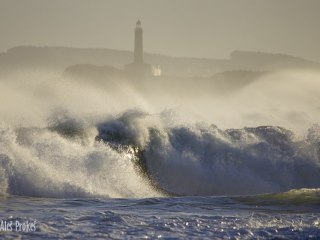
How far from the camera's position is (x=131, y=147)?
55.9ft

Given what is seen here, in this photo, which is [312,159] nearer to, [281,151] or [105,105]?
[281,151]

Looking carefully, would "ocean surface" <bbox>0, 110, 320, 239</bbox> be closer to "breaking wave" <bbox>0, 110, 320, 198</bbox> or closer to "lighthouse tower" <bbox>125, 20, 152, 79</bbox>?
"breaking wave" <bbox>0, 110, 320, 198</bbox>

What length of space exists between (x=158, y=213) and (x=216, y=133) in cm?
931

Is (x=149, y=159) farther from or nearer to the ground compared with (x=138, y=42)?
nearer to the ground

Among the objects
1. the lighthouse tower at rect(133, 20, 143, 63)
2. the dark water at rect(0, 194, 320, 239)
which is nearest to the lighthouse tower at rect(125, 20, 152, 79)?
the lighthouse tower at rect(133, 20, 143, 63)

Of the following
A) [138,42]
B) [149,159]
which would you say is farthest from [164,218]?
[138,42]

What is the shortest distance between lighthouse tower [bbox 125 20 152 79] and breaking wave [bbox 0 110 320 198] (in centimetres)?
6368

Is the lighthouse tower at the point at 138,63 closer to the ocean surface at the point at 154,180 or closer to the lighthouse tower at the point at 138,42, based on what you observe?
the lighthouse tower at the point at 138,42

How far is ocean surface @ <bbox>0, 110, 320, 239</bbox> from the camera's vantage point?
349 inches

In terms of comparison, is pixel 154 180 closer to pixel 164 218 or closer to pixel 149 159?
pixel 149 159

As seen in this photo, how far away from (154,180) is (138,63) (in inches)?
2852

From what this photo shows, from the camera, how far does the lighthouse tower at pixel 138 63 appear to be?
83938 mm

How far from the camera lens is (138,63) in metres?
87.2

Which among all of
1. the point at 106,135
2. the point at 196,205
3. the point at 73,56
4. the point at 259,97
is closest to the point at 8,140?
the point at 106,135
